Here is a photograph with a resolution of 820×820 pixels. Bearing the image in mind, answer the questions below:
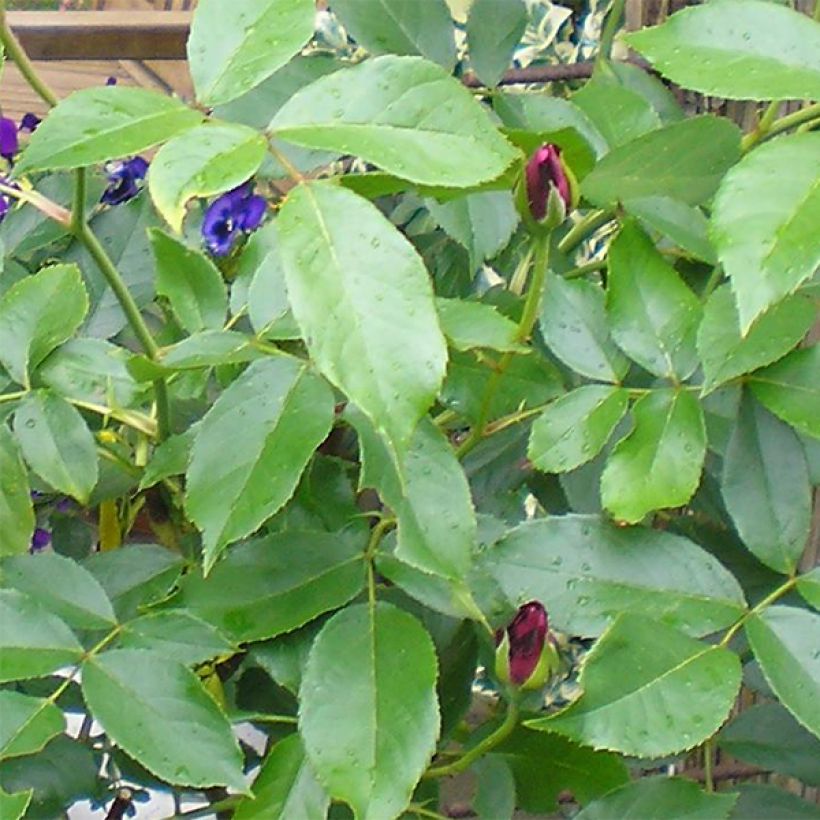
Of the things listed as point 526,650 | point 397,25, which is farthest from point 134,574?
point 397,25

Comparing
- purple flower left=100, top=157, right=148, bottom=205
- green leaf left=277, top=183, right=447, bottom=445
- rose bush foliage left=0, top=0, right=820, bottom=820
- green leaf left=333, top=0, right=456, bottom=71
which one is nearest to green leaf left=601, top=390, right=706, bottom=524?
rose bush foliage left=0, top=0, right=820, bottom=820

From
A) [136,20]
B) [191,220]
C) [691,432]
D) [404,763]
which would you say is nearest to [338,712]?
[404,763]

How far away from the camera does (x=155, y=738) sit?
302 millimetres

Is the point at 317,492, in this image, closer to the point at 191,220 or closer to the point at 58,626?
the point at 58,626

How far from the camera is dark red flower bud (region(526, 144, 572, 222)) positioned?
305mm

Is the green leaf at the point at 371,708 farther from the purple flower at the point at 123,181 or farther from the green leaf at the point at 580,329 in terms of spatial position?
the purple flower at the point at 123,181

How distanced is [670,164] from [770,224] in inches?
4.8

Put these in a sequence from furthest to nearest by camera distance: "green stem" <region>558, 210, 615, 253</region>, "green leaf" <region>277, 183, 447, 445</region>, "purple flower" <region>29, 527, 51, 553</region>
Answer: "purple flower" <region>29, 527, 51, 553</region>, "green stem" <region>558, 210, 615, 253</region>, "green leaf" <region>277, 183, 447, 445</region>

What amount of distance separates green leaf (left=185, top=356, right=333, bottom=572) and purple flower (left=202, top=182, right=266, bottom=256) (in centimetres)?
20

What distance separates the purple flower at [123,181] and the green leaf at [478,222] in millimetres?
189

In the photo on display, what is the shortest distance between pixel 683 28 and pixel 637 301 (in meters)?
0.08

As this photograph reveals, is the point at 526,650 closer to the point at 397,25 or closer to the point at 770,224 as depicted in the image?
the point at 770,224

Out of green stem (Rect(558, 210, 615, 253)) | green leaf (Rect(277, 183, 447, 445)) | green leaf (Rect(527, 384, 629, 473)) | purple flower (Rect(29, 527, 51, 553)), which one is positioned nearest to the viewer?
green leaf (Rect(277, 183, 447, 445))

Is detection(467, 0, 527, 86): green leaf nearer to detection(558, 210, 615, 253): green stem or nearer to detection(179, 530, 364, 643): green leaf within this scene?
detection(558, 210, 615, 253): green stem
